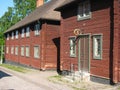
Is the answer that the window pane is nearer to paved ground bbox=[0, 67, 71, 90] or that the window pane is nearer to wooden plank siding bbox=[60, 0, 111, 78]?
wooden plank siding bbox=[60, 0, 111, 78]

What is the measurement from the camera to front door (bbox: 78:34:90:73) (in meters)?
20.2

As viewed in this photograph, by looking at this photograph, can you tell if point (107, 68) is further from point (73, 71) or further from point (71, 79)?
point (73, 71)

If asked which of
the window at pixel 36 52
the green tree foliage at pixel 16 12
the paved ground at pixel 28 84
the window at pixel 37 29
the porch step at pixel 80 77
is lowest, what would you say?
the paved ground at pixel 28 84

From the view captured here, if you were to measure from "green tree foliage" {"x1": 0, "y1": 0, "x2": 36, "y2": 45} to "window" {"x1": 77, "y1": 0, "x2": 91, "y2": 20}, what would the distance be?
4397 cm

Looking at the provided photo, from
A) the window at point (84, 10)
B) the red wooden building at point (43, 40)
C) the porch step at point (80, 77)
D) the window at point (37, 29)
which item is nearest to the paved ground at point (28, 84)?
the porch step at point (80, 77)

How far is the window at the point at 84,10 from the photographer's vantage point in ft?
66.7

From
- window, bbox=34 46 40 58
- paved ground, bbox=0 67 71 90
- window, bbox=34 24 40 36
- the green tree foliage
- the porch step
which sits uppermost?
the green tree foliage

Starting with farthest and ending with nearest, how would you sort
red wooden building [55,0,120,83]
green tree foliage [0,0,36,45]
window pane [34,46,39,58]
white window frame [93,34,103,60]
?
1. green tree foliage [0,0,36,45]
2. window pane [34,46,39,58]
3. white window frame [93,34,103,60]
4. red wooden building [55,0,120,83]

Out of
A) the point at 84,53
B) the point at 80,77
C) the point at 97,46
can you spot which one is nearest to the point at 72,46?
the point at 84,53

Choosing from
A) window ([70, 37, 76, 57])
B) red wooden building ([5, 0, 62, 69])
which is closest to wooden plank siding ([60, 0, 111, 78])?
window ([70, 37, 76, 57])

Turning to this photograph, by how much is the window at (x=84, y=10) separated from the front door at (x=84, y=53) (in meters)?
1.40

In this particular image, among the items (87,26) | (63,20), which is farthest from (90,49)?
(63,20)

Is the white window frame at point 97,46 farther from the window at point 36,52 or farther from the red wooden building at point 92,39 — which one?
the window at point 36,52

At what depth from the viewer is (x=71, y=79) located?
20.2 m
